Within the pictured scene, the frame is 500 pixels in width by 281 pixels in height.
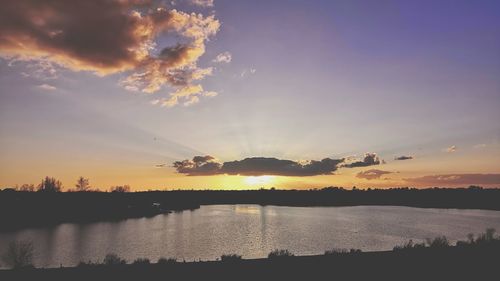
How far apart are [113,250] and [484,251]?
159 feet

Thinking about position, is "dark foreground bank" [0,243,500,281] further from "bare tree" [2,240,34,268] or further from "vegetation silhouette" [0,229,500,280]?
"bare tree" [2,240,34,268]

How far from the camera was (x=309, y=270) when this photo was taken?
2459cm

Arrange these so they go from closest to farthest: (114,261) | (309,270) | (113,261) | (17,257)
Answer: (309,270) → (113,261) → (114,261) → (17,257)

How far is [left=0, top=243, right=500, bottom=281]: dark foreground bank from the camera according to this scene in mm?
22766

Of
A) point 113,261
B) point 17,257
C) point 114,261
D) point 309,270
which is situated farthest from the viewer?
point 17,257

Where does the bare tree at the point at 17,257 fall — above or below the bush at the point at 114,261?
below

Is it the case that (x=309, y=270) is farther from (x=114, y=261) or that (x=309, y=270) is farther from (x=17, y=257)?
(x=17, y=257)

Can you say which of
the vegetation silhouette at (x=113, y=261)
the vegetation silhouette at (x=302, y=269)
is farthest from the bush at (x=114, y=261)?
the vegetation silhouette at (x=302, y=269)

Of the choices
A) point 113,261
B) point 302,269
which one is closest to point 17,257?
point 113,261

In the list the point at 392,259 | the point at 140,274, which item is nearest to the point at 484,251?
the point at 392,259

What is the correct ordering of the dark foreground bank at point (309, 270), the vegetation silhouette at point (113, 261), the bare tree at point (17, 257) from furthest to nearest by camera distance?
1. the bare tree at point (17, 257)
2. the vegetation silhouette at point (113, 261)
3. the dark foreground bank at point (309, 270)

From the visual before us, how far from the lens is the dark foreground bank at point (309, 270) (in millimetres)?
22766

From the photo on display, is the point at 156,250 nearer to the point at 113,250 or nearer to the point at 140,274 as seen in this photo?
the point at 113,250

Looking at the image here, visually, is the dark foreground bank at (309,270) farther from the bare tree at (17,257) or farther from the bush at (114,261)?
the bare tree at (17,257)
